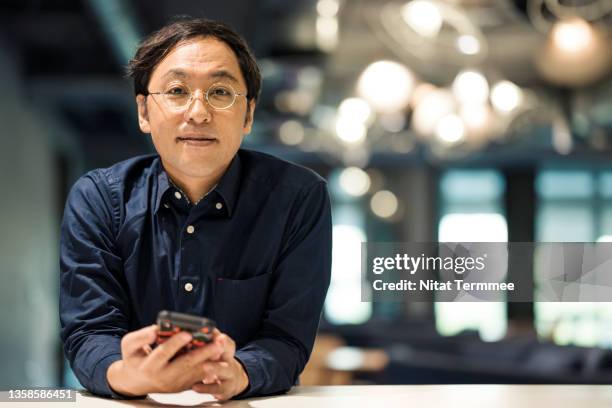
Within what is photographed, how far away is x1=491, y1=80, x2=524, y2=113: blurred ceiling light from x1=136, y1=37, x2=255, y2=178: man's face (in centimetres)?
610

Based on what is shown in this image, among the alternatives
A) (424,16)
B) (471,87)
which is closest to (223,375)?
(424,16)

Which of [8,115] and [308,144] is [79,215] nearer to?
[8,115]

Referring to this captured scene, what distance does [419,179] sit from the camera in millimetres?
17094

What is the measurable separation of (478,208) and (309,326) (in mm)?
15529

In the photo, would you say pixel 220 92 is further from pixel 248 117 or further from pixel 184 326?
pixel 184 326

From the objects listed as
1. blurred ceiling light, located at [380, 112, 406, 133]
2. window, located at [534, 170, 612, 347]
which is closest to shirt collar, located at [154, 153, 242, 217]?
blurred ceiling light, located at [380, 112, 406, 133]

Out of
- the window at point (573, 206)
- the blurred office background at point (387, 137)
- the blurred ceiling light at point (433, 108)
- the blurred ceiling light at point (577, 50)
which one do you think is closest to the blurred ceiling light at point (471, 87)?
the blurred office background at point (387, 137)

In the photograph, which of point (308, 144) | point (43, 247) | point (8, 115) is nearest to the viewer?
point (8, 115)

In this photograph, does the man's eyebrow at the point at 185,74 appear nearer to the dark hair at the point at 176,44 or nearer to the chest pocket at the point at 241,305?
the dark hair at the point at 176,44

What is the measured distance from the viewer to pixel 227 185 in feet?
5.76

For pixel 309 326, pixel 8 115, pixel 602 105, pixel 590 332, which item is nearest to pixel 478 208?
pixel 602 105

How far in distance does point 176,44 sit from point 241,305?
49 centimetres

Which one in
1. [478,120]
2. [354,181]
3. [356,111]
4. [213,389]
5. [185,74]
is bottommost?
[213,389]

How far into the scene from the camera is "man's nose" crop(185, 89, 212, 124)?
164cm
